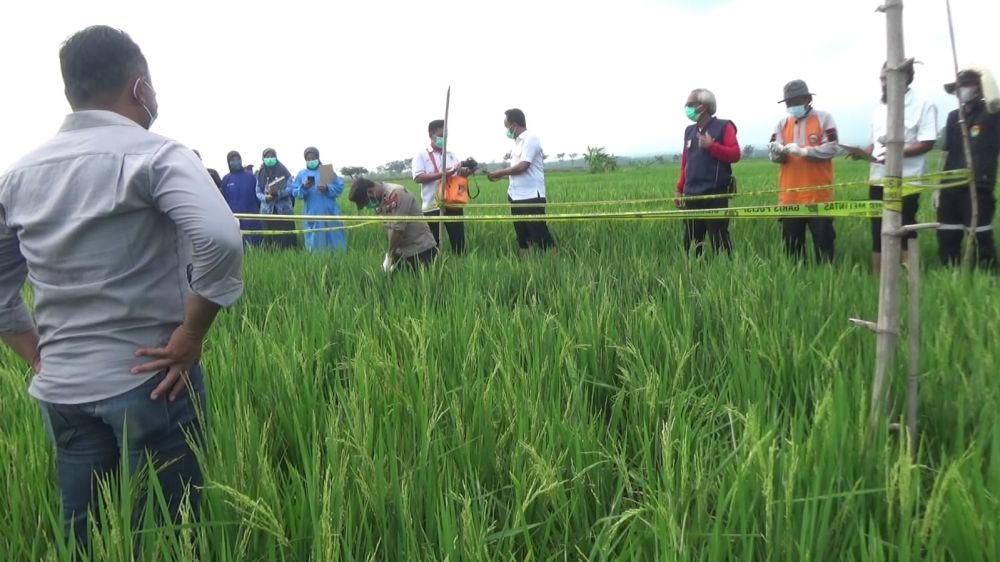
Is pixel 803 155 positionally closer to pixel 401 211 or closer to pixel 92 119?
pixel 401 211

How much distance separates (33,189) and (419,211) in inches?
154

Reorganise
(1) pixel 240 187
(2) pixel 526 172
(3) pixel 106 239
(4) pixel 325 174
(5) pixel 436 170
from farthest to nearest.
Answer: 1. (1) pixel 240 187
2. (4) pixel 325 174
3. (5) pixel 436 170
4. (2) pixel 526 172
5. (3) pixel 106 239

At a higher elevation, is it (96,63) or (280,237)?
(96,63)

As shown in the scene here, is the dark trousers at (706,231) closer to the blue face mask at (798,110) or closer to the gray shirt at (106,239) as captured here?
the blue face mask at (798,110)

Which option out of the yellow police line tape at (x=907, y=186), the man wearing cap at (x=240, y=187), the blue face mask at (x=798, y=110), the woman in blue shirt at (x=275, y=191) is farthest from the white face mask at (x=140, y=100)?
the man wearing cap at (x=240, y=187)

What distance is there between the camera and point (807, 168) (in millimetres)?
4816

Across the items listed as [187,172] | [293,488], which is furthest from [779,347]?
[187,172]

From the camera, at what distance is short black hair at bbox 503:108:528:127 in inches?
235

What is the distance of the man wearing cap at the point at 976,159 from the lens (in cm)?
421

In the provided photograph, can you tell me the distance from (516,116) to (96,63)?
4805 mm

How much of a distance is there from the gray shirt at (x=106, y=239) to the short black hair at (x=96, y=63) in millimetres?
48

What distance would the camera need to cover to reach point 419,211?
528 centimetres

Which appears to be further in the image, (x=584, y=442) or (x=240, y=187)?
(x=240, y=187)

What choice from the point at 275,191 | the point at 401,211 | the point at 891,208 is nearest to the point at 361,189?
the point at 401,211
